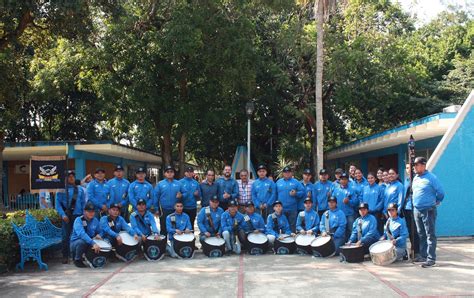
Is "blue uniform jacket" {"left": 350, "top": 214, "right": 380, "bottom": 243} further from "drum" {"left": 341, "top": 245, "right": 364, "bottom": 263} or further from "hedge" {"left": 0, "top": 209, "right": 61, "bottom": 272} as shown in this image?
"hedge" {"left": 0, "top": 209, "right": 61, "bottom": 272}

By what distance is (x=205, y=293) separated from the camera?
706cm

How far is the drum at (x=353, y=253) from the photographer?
9.13 metres

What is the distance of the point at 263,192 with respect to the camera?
11.3m

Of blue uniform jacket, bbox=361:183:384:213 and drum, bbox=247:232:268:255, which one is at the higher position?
blue uniform jacket, bbox=361:183:384:213

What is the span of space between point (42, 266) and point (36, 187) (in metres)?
1.64

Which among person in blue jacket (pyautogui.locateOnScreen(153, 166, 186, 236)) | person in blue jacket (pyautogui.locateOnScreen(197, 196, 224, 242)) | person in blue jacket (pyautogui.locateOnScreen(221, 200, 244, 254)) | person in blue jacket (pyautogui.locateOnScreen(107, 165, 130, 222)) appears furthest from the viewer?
person in blue jacket (pyautogui.locateOnScreen(107, 165, 130, 222))

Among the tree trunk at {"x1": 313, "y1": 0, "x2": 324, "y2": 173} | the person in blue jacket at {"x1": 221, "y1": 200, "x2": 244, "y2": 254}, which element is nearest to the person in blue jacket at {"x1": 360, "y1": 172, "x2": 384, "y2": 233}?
the person in blue jacket at {"x1": 221, "y1": 200, "x2": 244, "y2": 254}

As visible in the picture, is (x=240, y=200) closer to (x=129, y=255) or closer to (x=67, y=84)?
(x=129, y=255)

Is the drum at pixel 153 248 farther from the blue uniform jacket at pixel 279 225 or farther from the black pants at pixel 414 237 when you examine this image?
the black pants at pixel 414 237

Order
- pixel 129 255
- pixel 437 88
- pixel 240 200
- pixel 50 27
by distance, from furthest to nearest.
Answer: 1. pixel 437 88
2. pixel 50 27
3. pixel 240 200
4. pixel 129 255

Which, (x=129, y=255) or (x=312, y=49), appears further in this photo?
(x=312, y=49)

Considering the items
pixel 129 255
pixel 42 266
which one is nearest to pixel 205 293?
pixel 129 255

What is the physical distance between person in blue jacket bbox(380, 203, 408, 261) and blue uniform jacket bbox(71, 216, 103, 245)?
562cm

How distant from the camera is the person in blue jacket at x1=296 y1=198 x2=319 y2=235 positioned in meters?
10.3
